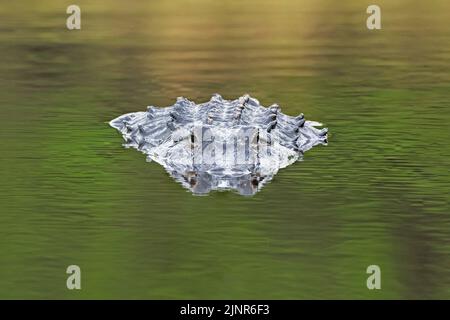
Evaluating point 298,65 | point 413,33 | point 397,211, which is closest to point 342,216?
point 397,211

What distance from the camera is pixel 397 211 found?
645 inches

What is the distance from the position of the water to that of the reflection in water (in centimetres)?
36

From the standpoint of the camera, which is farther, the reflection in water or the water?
the reflection in water

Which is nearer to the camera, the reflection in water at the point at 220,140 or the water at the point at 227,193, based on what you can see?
the water at the point at 227,193

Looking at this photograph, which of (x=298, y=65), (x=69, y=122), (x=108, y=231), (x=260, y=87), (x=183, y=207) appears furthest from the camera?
(x=298, y=65)

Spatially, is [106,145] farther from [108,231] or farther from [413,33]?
[413,33]

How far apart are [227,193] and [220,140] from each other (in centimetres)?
202

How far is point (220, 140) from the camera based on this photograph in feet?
63.5

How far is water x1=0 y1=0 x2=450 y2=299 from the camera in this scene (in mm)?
14062

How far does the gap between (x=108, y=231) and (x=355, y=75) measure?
484 inches

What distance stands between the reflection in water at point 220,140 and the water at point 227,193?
361mm

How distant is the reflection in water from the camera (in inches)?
734

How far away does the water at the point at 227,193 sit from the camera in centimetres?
1406

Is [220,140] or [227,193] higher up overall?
[220,140]
